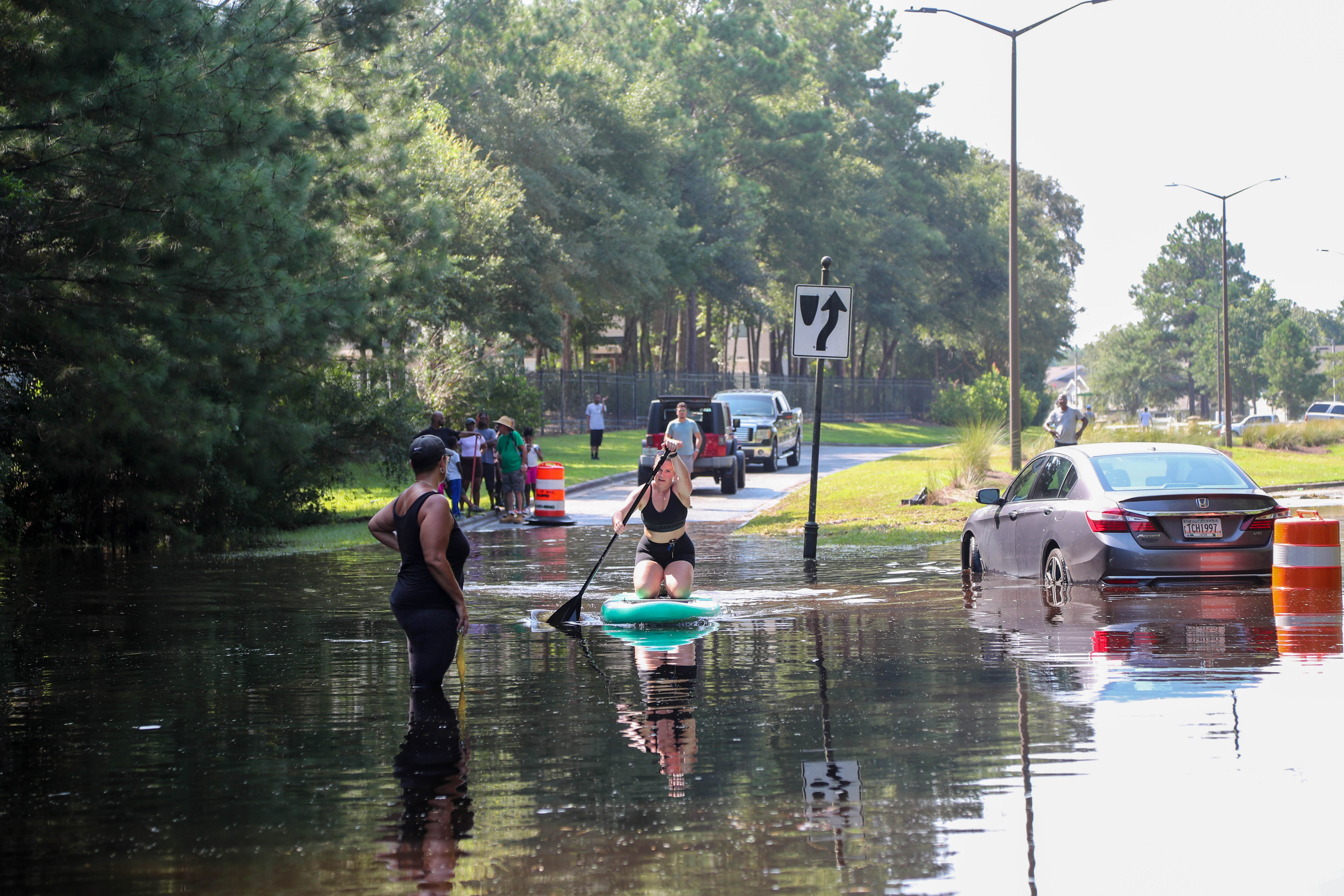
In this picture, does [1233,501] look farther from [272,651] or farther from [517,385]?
[517,385]

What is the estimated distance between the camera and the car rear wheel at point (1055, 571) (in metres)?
13.2

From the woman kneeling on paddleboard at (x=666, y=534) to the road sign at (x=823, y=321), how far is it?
486 cm

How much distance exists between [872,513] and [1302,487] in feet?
41.0

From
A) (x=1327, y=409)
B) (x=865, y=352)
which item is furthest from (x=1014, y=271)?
(x=865, y=352)

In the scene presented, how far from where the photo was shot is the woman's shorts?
486 inches

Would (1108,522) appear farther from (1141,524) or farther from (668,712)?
(668,712)

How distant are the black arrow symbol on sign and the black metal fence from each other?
26.5 meters

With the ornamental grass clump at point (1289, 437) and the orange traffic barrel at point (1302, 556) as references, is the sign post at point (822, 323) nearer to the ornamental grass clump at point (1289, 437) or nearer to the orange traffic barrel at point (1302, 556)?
the orange traffic barrel at point (1302, 556)

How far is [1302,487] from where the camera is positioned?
3209 cm

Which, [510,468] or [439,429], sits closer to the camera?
[439,429]

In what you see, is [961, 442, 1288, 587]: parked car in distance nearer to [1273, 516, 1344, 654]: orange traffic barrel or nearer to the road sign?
[1273, 516, 1344, 654]: orange traffic barrel

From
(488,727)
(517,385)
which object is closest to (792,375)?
(517,385)

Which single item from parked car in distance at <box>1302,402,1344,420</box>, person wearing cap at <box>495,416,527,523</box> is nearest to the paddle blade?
person wearing cap at <box>495,416,527,523</box>

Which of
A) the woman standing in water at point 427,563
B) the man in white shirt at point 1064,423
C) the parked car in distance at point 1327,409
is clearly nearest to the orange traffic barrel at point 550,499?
the man in white shirt at point 1064,423
